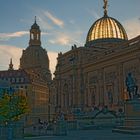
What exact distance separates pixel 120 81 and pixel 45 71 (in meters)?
98.4

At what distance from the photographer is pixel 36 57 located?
164750 mm

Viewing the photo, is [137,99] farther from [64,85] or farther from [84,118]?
[64,85]

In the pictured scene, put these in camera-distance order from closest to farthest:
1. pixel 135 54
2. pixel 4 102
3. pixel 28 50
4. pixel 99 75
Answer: pixel 4 102 → pixel 135 54 → pixel 99 75 → pixel 28 50

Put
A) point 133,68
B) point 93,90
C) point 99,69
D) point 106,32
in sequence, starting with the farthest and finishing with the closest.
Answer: point 106,32 → point 93,90 → point 99,69 → point 133,68

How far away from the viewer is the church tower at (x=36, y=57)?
16312cm

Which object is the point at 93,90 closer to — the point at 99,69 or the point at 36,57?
the point at 99,69

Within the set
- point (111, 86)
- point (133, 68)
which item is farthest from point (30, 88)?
point (133, 68)

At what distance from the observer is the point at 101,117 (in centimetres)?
5712

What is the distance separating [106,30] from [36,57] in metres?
63.4

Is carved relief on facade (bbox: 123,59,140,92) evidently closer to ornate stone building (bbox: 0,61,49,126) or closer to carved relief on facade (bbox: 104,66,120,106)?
carved relief on facade (bbox: 104,66,120,106)

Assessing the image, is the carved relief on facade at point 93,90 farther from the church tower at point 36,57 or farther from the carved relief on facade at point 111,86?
the church tower at point 36,57

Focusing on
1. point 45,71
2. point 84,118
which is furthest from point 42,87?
point 84,118

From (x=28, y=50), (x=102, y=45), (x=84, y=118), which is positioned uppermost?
(x=28, y=50)

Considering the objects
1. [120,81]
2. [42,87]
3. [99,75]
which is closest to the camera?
[120,81]
